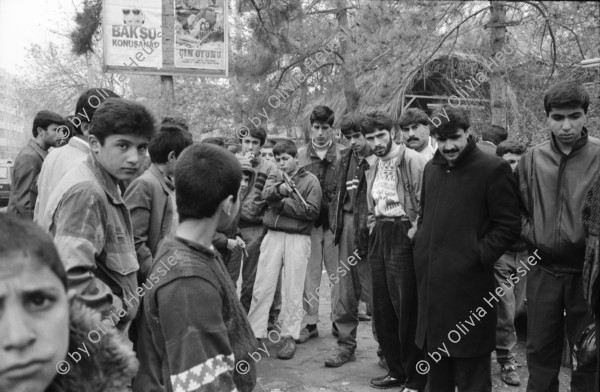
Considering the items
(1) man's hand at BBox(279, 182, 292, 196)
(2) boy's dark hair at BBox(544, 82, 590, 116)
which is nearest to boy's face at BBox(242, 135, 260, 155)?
(1) man's hand at BBox(279, 182, 292, 196)

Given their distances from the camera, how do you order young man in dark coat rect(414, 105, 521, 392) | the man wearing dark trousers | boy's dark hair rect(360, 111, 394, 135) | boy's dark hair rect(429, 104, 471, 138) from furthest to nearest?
the man wearing dark trousers → boy's dark hair rect(360, 111, 394, 135) → boy's dark hair rect(429, 104, 471, 138) → young man in dark coat rect(414, 105, 521, 392)

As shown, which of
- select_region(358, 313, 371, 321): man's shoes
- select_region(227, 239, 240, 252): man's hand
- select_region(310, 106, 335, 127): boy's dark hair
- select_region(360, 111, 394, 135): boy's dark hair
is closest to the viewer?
select_region(360, 111, 394, 135): boy's dark hair

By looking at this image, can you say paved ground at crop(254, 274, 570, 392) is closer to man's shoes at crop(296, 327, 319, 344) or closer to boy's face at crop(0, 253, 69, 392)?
man's shoes at crop(296, 327, 319, 344)

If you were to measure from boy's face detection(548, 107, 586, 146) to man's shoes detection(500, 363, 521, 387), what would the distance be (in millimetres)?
2094

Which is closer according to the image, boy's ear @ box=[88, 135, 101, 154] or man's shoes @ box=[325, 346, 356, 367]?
boy's ear @ box=[88, 135, 101, 154]

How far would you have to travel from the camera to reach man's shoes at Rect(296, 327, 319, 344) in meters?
5.87

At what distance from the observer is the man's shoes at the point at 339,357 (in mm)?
5098

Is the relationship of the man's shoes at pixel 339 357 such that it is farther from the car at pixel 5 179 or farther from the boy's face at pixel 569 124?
the car at pixel 5 179

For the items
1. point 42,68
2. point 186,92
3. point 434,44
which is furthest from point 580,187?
point 42,68

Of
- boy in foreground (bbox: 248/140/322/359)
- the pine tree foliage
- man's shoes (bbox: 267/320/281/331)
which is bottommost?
man's shoes (bbox: 267/320/281/331)

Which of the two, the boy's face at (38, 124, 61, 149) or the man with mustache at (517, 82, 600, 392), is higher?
the boy's face at (38, 124, 61, 149)

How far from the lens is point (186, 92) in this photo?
81.7 ft

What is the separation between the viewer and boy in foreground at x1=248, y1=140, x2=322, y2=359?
18.0ft

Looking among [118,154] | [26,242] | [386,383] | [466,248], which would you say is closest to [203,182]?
[118,154]
